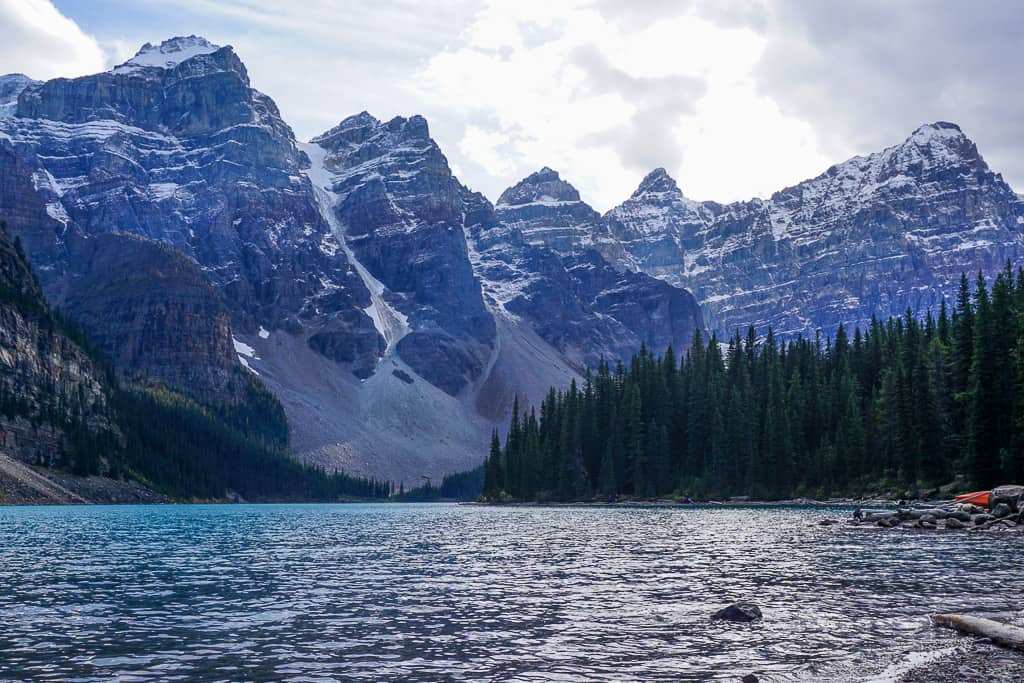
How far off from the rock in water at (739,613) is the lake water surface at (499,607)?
0.52 m

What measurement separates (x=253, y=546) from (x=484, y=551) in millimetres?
16478

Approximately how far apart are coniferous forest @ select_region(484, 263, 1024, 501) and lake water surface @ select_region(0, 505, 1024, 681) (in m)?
32.3

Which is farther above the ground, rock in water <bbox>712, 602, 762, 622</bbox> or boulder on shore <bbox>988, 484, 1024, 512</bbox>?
boulder on shore <bbox>988, 484, 1024, 512</bbox>

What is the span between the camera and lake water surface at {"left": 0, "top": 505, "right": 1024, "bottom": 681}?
22141mm

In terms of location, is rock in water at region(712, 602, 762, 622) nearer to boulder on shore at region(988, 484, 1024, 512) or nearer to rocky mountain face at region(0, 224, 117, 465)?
boulder on shore at region(988, 484, 1024, 512)

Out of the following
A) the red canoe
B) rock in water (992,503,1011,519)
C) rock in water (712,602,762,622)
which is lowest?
rock in water (712,602,762,622)

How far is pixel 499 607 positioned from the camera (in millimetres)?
31266

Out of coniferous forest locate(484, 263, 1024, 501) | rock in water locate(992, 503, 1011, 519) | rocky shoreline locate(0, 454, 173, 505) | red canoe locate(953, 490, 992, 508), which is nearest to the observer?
rock in water locate(992, 503, 1011, 519)

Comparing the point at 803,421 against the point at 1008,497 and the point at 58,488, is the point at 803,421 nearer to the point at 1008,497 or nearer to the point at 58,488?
the point at 1008,497

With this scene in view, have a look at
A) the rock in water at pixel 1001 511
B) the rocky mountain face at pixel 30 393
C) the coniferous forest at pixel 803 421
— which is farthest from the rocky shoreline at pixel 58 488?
the rock in water at pixel 1001 511

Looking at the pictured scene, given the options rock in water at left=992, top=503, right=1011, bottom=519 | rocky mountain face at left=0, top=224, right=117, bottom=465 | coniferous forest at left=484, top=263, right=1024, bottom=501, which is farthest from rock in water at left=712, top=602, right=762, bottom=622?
rocky mountain face at left=0, top=224, right=117, bottom=465

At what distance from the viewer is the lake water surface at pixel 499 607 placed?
22141mm

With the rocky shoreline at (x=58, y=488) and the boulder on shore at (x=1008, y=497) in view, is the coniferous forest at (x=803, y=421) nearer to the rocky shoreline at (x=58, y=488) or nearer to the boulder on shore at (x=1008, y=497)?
the boulder on shore at (x=1008, y=497)

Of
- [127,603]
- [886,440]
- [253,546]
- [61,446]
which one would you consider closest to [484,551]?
[253,546]
